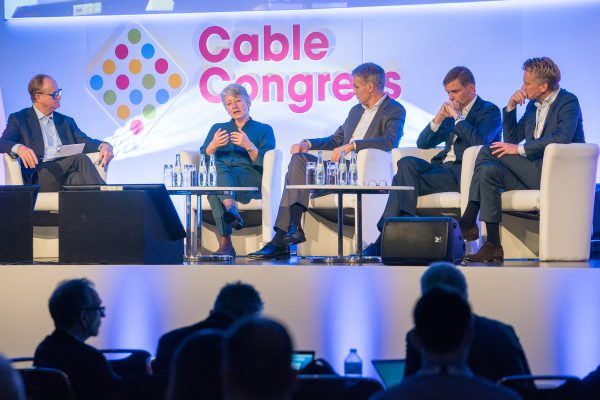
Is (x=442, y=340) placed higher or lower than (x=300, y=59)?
lower

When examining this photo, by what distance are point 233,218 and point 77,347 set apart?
125 inches

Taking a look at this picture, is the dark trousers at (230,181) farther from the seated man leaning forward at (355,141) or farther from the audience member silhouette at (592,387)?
the audience member silhouette at (592,387)

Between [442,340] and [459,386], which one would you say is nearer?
[459,386]

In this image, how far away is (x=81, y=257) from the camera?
216 inches

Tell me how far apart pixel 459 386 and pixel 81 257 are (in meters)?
3.66

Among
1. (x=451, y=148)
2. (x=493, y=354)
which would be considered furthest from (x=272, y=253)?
(x=493, y=354)

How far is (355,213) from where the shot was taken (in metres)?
6.28

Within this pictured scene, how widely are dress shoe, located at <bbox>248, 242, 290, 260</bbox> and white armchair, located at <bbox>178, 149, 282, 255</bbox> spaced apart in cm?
45

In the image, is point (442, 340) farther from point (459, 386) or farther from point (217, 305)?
point (217, 305)

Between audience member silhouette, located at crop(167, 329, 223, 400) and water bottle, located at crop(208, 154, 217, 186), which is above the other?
water bottle, located at crop(208, 154, 217, 186)

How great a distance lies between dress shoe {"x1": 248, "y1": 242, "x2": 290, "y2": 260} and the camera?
6.15 meters

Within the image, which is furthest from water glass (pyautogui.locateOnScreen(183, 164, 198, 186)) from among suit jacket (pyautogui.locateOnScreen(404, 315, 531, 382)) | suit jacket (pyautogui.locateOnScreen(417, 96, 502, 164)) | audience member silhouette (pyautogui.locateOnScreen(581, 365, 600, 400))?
audience member silhouette (pyautogui.locateOnScreen(581, 365, 600, 400))

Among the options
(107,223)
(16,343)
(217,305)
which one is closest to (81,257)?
(107,223)

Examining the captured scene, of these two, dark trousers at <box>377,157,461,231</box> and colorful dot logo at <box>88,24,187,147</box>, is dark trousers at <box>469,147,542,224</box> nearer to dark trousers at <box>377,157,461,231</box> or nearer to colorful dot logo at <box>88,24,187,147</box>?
dark trousers at <box>377,157,461,231</box>
